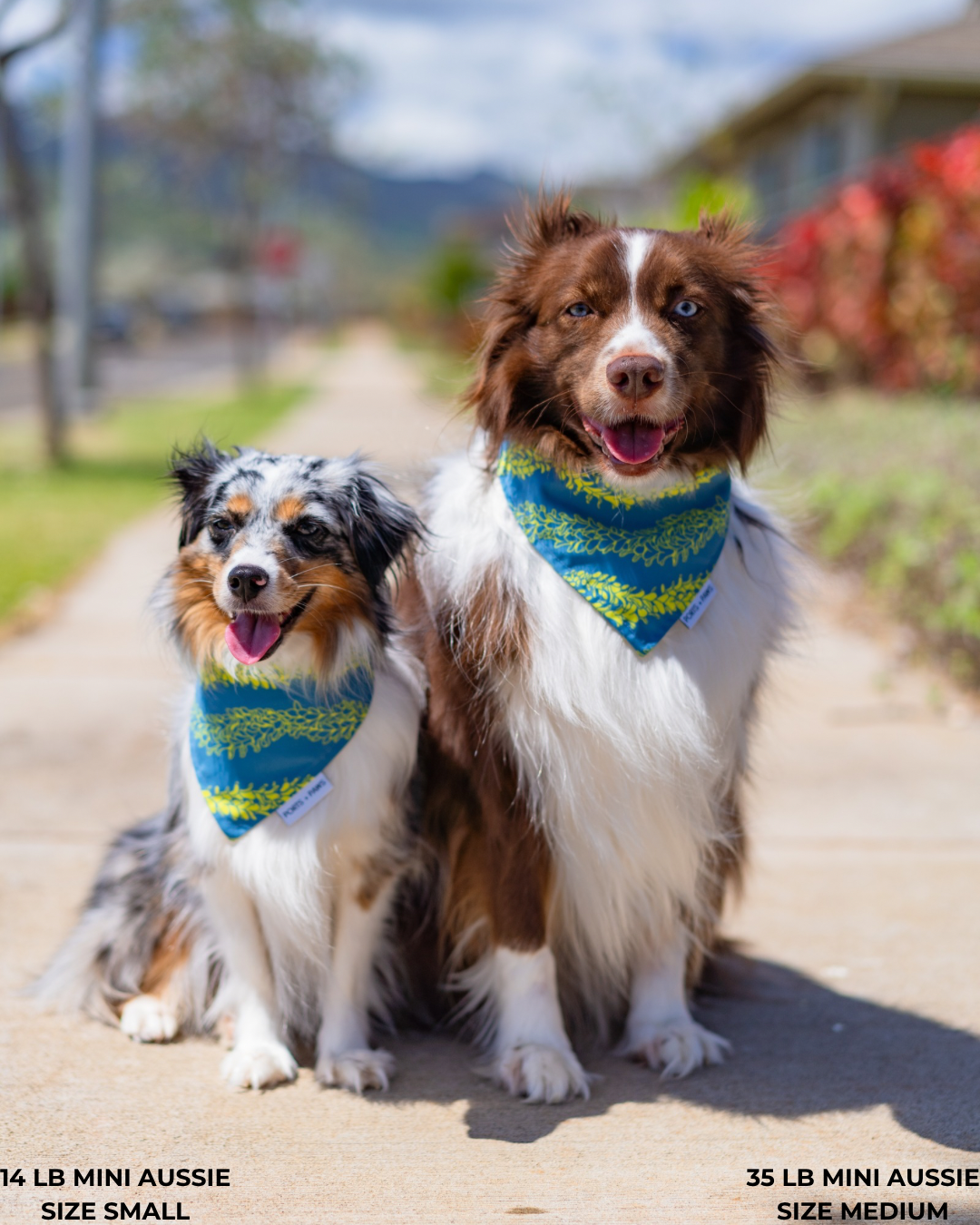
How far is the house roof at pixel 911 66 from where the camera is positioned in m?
22.6

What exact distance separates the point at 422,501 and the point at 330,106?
36536mm

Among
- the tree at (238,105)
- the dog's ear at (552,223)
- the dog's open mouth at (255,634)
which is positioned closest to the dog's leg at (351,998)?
Result: the dog's open mouth at (255,634)

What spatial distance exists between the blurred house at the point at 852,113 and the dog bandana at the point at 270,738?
19216 mm

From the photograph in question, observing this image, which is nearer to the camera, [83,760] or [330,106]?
Answer: [83,760]

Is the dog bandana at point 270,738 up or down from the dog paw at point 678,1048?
up

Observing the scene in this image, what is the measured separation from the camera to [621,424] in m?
2.96

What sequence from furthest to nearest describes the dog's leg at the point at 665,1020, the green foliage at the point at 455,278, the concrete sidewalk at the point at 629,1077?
the green foliage at the point at 455,278
the dog's leg at the point at 665,1020
the concrete sidewalk at the point at 629,1077

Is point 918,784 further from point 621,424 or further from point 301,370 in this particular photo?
point 301,370

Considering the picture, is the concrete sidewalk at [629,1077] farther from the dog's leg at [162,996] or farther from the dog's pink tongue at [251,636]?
the dog's pink tongue at [251,636]

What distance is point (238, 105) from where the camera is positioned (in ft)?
113

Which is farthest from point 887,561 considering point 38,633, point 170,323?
→ point 170,323

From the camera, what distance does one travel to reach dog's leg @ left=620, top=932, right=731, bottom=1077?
3316 millimetres

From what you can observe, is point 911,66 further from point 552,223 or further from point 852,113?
point 552,223

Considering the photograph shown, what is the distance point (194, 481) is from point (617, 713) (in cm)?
122
